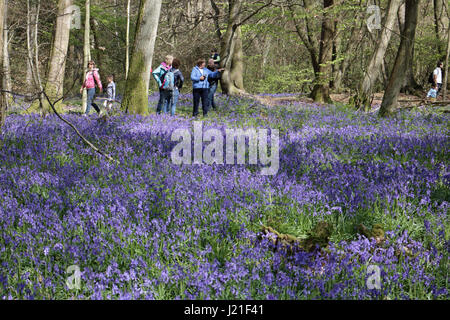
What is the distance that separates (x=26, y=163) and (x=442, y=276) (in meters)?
4.92

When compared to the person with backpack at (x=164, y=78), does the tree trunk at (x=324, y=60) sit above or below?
above

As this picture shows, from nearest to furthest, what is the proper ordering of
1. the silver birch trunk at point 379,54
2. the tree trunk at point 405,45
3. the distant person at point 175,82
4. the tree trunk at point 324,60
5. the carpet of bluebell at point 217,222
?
the carpet of bluebell at point 217,222 → the tree trunk at point 405,45 → the distant person at point 175,82 → the silver birch trunk at point 379,54 → the tree trunk at point 324,60

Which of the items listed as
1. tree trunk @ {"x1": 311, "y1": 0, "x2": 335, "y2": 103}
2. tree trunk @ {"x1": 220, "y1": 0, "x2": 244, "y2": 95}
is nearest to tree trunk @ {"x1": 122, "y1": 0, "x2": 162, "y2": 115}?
tree trunk @ {"x1": 220, "y1": 0, "x2": 244, "y2": 95}

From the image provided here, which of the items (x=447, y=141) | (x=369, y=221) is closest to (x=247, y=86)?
(x=447, y=141)

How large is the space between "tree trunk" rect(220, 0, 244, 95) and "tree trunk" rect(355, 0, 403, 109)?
14.6ft

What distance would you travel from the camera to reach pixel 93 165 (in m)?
4.82

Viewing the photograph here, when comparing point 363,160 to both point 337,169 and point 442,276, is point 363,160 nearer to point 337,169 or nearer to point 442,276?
point 337,169

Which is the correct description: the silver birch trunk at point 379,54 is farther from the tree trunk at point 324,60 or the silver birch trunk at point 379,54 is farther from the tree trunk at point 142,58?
the tree trunk at point 142,58

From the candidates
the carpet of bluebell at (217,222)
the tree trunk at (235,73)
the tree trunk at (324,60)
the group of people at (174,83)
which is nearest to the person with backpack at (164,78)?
the group of people at (174,83)

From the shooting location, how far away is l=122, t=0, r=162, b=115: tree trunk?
8.87m

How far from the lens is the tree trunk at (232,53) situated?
42.0 feet

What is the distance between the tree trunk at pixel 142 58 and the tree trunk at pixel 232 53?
13.5 ft

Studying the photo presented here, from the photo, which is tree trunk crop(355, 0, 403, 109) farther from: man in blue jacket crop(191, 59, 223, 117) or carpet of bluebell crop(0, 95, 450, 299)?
carpet of bluebell crop(0, 95, 450, 299)

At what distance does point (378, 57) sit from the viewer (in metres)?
11.5
